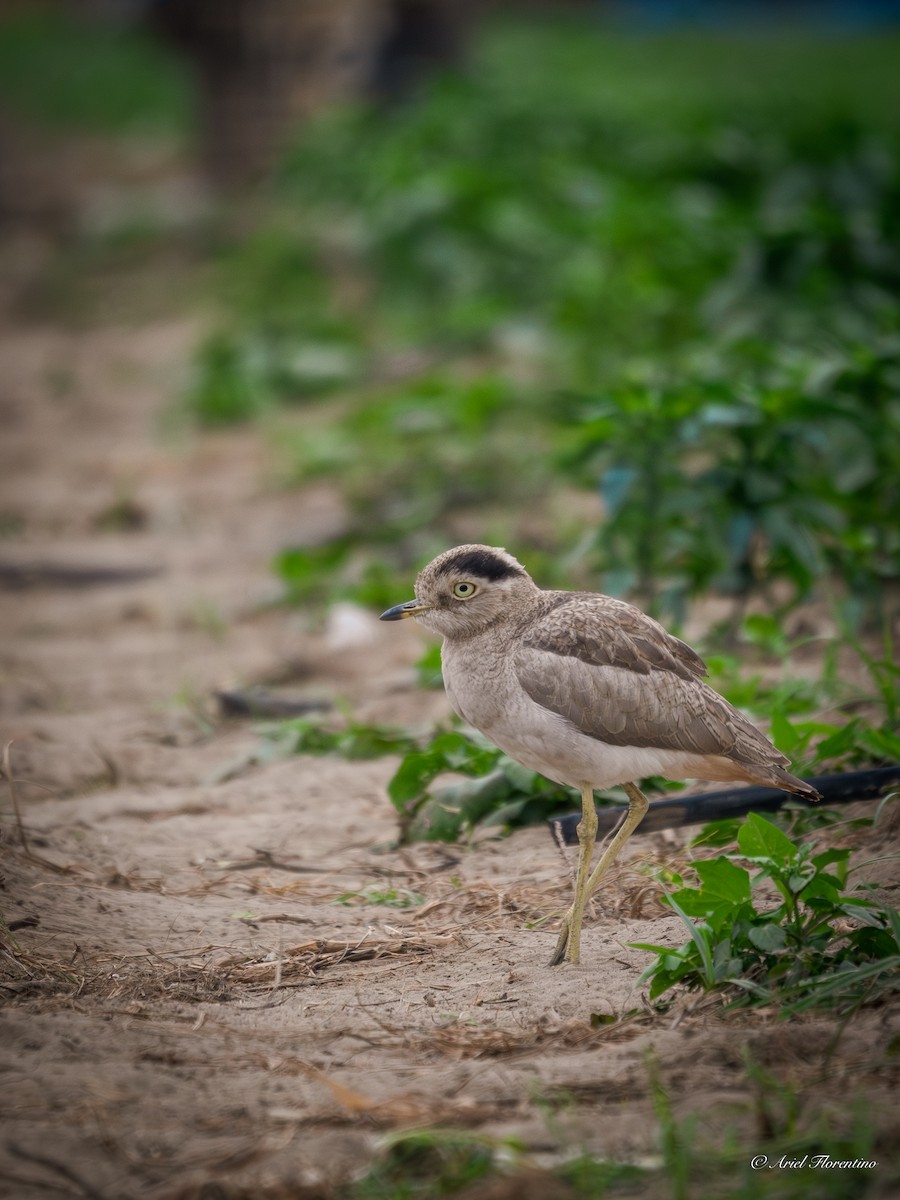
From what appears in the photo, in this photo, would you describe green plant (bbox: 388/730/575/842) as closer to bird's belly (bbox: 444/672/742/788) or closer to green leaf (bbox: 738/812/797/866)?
bird's belly (bbox: 444/672/742/788)

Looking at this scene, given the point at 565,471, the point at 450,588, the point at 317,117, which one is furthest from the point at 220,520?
the point at 317,117

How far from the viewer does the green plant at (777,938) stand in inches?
118

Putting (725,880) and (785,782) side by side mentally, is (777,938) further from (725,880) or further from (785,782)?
(785,782)

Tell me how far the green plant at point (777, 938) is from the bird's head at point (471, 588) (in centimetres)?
94

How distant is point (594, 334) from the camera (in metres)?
8.70

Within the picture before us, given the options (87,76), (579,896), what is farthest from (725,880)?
(87,76)

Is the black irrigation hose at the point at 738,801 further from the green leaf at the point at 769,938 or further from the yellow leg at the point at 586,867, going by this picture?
the green leaf at the point at 769,938

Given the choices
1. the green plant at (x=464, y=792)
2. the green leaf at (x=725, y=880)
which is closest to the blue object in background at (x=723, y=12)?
the green plant at (x=464, y=792)

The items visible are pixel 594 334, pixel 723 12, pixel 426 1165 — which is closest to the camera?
pixel 426 1165

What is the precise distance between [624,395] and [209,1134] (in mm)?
3442

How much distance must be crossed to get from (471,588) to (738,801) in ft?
3.39

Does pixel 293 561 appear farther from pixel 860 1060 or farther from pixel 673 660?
pixel 860 1060

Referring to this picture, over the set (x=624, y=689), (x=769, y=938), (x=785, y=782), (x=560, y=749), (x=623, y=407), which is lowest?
(x=769, y=938)

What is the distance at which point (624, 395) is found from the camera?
5.32m
